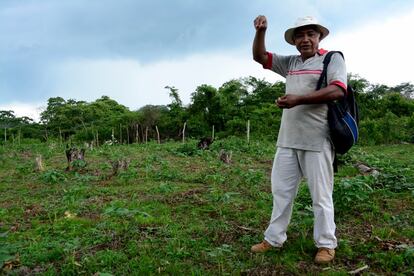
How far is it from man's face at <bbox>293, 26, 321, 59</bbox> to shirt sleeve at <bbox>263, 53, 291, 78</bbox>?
0.61 ft

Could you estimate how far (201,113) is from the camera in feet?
78.4

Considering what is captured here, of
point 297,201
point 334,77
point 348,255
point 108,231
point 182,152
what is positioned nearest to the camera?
point 334,77

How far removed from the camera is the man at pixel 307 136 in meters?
2.66

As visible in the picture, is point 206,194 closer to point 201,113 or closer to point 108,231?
point 108,231

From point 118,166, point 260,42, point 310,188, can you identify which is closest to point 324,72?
point 260,42

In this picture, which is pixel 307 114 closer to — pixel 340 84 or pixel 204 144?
pixel 340 84

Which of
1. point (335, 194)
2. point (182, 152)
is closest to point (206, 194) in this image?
point (335, 194)

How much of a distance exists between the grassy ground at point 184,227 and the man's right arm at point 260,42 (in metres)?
1.52

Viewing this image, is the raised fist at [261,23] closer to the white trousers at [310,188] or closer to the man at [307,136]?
the man at [307,136]

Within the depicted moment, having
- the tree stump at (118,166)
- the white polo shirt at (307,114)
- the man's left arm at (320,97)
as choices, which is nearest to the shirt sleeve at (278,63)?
the white polo shirt at (307,114)

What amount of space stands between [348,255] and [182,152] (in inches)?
348

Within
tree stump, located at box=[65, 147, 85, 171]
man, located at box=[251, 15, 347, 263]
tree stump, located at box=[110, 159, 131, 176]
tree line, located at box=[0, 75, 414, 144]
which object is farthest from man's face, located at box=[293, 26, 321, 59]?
tree line, located at box=[0, 75, 414, 144]

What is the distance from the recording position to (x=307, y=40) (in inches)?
107

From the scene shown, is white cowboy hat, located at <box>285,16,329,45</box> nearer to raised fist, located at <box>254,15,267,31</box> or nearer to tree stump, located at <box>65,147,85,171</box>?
raised fist, located at <box>254,15,267,31</box>
